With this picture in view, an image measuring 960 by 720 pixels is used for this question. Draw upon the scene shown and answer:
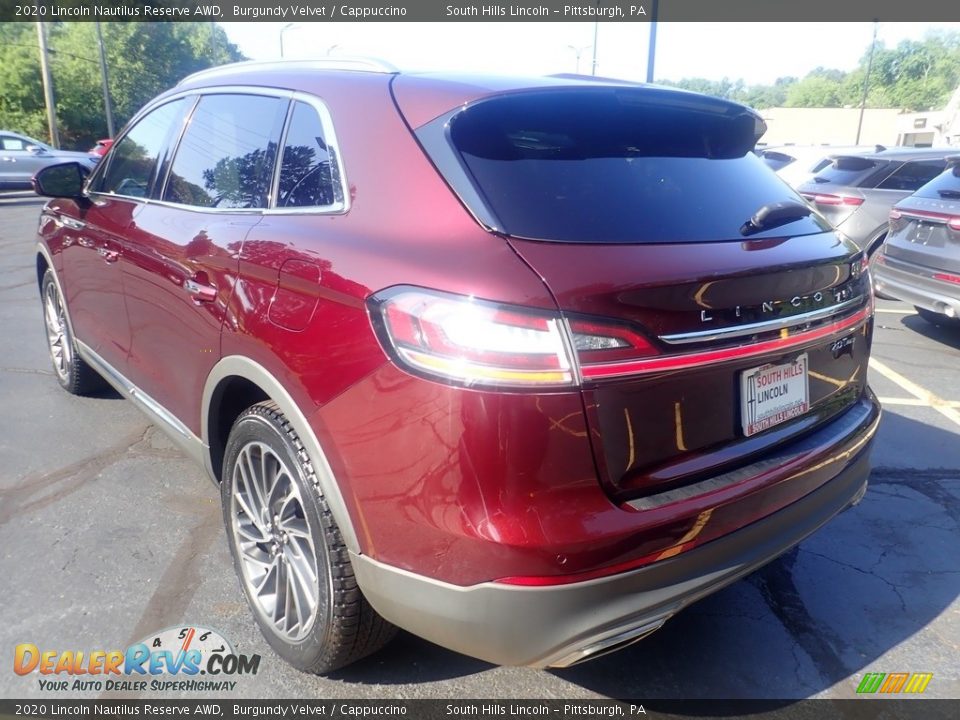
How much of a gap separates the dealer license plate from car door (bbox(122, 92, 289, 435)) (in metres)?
1.61

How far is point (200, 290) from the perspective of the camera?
2635 mm

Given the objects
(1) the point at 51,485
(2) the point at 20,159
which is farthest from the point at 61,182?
(2) the point at 20,159

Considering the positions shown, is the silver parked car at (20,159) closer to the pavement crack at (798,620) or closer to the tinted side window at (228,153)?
the tinted side window at (228,153)

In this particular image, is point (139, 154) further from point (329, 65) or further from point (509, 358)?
point (509, 358)

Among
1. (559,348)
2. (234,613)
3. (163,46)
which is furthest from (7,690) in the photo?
(163,46)

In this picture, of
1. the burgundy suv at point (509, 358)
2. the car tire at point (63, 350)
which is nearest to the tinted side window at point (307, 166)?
the burgundy suv at point (509, 358)

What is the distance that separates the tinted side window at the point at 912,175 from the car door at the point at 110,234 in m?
8.12

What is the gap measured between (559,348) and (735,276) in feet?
1.88

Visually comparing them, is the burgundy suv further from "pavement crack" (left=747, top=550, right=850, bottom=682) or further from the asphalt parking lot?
"pavement crack" (left=747, top=550, right=850, bottom=682)

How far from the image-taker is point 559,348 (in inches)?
68.3

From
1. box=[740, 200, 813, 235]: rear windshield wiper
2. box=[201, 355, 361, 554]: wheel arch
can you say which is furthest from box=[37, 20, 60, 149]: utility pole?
box=[740, 200, 813, 235]: rear windshield wiper

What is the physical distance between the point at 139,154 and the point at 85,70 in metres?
44.0

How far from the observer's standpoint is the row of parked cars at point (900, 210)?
6207 mm

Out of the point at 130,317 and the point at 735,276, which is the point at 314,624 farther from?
the point at 130,317
